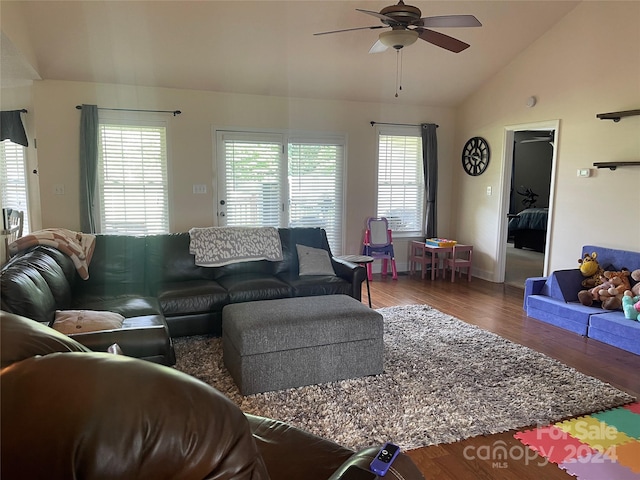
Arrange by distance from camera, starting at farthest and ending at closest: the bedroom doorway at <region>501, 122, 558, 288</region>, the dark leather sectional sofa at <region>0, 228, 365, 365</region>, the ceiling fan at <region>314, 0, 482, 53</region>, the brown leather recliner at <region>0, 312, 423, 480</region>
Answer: the bedroom doorway at <region>501, 122, 558, 288</region>
the ceiling fan at <region>314, 0, 482, 53</region>
the dark leather sectional sofa at <region>0, 228, 365, 365</region>
the brown leather recliner at <region>0, 312, 423, 480</region>

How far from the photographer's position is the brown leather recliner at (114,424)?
776 millimetres

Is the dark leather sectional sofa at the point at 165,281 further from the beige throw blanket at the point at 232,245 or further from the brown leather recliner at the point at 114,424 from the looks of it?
the brown leather recliner at the point at 114,424

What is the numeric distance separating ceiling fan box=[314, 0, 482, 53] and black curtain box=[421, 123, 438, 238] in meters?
2.79

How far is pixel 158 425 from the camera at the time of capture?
0.80m

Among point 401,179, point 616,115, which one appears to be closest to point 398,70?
point 401,179

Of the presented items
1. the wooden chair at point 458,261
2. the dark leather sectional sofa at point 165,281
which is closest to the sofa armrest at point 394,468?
the dark leather sectional sofa at point 165,281

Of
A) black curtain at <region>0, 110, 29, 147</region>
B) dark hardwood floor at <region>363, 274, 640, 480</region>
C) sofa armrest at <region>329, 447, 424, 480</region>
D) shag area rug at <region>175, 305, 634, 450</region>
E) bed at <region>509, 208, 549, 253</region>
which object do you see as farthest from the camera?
bed at <region>509, 208, 549, 253</region>

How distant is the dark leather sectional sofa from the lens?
309 cm

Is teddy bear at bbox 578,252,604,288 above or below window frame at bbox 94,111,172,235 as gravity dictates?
below

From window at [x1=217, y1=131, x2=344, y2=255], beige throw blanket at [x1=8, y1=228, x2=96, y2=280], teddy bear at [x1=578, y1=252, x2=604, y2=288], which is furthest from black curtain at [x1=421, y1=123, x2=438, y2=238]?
beige throw blanket at [x1=8, y1=228, x2=96, y2=280]

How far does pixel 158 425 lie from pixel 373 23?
15.3 ft

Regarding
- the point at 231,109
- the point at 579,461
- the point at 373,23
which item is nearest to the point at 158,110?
the point at 231,109

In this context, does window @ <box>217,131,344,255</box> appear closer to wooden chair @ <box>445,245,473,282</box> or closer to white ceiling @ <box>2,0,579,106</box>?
white ceiling @ <box>2,0,579,106</box>

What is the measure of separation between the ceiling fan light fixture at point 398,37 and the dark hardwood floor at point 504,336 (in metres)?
2.64
